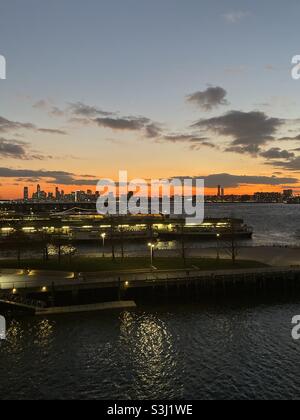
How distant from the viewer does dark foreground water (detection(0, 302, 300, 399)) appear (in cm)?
3011

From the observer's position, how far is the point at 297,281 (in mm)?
58406

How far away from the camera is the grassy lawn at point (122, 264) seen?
60844 millimetres

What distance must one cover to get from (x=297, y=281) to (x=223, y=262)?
1151 centimetres

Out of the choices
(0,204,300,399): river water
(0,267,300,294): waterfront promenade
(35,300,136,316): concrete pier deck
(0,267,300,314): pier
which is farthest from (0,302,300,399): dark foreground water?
(0,267,300,294): waterfront promenade

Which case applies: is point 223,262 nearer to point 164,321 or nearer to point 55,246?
point 164,321

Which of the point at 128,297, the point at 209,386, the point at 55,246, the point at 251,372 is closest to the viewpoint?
the point at 209,386

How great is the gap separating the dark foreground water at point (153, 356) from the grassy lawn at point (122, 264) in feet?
44.5

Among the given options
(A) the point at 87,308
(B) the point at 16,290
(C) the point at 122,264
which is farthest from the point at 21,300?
(C) the point at 122,264

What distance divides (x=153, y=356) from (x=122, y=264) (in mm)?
27893

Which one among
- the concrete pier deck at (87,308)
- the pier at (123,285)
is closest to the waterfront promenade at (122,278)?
the pier at (123,285)
